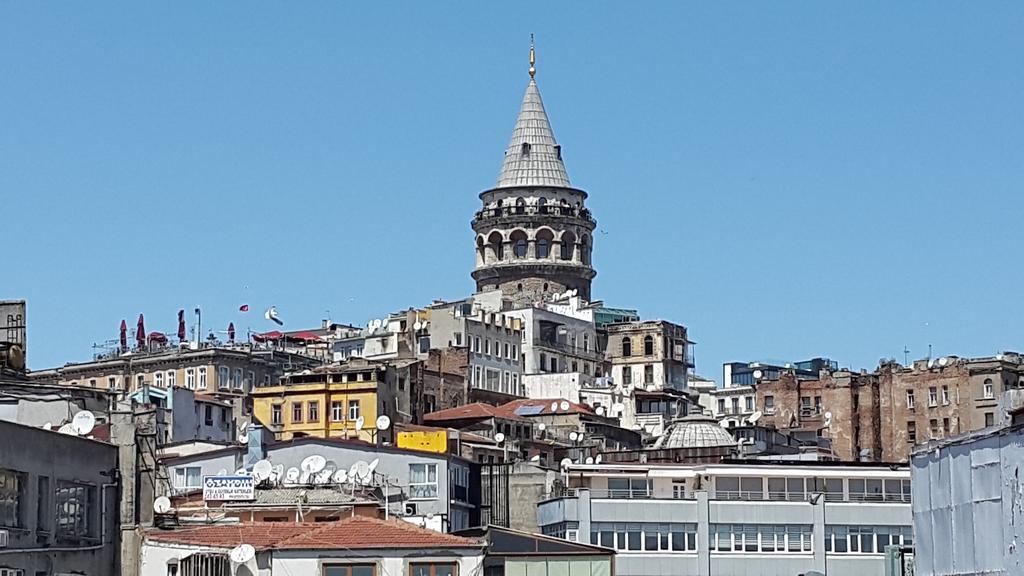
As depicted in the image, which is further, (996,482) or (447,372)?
(447,372)

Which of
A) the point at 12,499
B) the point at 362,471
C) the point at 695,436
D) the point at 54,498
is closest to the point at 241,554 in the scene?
the point at 54,498

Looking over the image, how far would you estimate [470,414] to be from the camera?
126 metres

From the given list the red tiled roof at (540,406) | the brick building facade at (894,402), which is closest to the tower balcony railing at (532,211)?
the brick building facade at (894,402)

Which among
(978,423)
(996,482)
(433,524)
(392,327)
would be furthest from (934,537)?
(392,327)

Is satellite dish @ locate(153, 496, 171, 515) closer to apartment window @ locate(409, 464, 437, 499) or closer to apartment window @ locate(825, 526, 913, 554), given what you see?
apartment window @ locate(409, 464, 437, 499)

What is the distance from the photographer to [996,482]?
41.0 m

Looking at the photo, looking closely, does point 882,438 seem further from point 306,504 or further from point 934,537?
point 934,537

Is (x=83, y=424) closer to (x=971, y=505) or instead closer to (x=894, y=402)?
(x=971, y=505)

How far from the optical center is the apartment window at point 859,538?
81.4 metres

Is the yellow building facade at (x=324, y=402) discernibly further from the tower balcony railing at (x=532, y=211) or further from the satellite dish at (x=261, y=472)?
the tower balcony railing at (x=532, y=211)

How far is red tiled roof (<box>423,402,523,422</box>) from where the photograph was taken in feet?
408

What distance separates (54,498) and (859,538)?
43228 millimetres

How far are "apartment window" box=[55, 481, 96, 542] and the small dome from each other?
6632 centimetres

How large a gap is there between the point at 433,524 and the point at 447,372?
7367cm
